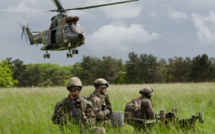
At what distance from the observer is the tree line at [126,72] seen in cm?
7212

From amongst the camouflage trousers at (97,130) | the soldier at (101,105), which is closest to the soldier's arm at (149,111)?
the soldier at (101,105)

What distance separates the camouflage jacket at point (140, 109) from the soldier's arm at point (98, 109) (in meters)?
0.55

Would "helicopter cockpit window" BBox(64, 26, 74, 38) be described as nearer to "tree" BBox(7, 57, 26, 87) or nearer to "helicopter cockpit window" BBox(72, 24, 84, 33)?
"helicopter cockpit window" BBox(72, 24, 84, 33)

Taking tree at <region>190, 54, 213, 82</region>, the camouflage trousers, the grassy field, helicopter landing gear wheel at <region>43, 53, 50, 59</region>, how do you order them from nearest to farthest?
the camouflage trousers → the grassy field → helicopter landing gear wheel at <region>43, 53, 50, 59</region> → tree at <region>190, 54, 213, 82</region>

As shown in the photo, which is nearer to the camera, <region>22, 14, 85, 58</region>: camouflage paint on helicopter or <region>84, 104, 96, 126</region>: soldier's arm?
<region>84, 104, 96, 126</region>: soldier's arm

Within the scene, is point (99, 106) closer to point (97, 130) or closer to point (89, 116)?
point (89, 116)

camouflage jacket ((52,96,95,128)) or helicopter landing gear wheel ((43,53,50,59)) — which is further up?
helicopter landing gear wheel ((43,53,50,59))

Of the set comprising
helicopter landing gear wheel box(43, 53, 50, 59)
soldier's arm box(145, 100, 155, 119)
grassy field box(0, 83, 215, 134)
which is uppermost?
helicopter landing gear wheel box(43, 53, 50, 59)

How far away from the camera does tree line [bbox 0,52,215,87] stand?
7212cm

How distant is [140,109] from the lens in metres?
7.71

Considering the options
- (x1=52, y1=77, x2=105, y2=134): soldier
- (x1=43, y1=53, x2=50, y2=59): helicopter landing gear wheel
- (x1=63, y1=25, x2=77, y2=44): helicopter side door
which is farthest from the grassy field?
(x1=43, y1=53, x2=50, y2=59): helicopter landing gear wheel

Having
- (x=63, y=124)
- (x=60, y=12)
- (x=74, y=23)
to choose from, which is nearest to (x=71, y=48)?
(x=74, y=23)

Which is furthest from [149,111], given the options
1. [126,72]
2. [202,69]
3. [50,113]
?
[126,72]

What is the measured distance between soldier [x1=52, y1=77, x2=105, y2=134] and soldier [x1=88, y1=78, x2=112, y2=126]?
4.00ft
